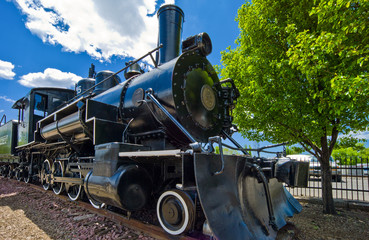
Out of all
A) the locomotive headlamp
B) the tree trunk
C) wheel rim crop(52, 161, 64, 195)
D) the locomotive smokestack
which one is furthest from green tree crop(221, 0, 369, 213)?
wheel rim crop(52, 161, 64, 195)

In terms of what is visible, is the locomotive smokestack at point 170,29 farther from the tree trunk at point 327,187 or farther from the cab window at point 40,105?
the cab window at point 40,105

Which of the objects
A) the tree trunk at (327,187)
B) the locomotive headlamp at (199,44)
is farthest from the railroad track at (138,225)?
the tree trunk at (327,187)

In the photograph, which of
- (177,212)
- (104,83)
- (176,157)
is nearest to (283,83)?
(176,157)

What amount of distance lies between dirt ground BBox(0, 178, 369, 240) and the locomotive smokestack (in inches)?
129

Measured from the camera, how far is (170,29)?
4.88m

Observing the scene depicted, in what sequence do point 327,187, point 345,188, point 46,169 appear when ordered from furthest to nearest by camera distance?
point 345,188 < point 46,169 < point 327,187

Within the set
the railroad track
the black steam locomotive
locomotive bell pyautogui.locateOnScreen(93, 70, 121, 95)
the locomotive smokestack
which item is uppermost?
the locomotive smokestack

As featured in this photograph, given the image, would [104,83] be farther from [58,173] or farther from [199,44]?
[199,44]

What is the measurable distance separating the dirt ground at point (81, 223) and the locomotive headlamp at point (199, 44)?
123 inches

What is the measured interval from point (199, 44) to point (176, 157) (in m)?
2.20

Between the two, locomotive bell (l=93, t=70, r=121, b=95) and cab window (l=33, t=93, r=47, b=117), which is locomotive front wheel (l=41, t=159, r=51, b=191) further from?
locomotive bell (l=93, t=70, r=121, b=95)

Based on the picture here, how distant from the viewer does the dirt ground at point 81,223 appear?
11.1 feet

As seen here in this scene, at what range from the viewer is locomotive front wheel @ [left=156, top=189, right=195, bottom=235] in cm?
260

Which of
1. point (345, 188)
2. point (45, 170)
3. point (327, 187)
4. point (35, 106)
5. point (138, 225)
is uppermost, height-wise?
point (35, 106)
